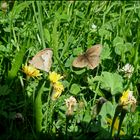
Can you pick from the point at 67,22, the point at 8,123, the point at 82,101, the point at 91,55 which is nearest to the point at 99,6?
the point at 67,22

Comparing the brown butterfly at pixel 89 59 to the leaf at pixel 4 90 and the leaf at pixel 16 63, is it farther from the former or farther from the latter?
the leaf at pixel 4 90

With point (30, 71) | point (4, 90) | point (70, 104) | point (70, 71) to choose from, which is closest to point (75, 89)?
point (70, 71)

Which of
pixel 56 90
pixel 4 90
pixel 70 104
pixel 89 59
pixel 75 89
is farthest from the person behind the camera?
pixel 89 59

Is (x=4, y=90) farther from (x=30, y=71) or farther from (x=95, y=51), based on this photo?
(x=95, y=51)

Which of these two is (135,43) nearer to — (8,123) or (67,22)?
(67,22)

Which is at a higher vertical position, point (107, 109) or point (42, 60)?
point (42, 60)

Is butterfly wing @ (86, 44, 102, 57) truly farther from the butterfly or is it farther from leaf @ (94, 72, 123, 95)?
the butterfly

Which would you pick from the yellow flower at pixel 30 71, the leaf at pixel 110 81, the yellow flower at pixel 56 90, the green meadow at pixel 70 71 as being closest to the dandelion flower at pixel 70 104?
the green meadow at pixel 70 71

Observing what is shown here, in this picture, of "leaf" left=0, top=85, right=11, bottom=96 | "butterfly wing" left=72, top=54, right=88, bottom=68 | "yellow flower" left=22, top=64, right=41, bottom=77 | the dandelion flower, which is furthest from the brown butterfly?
the dandelion flower
